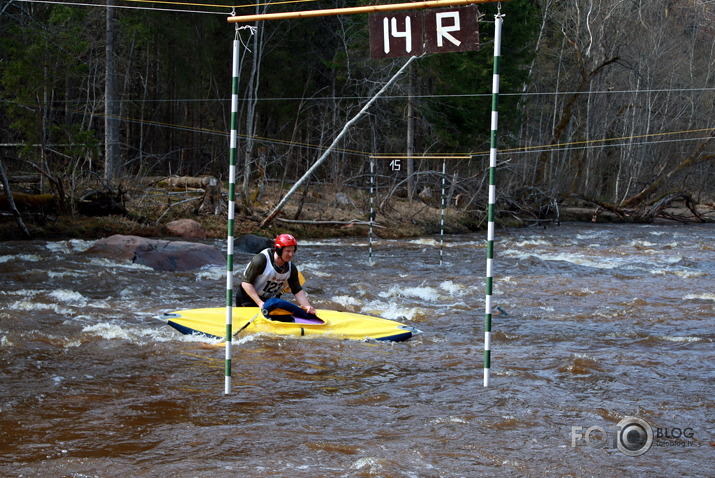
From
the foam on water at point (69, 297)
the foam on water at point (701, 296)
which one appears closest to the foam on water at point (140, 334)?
the foam on water at point (69, 297)

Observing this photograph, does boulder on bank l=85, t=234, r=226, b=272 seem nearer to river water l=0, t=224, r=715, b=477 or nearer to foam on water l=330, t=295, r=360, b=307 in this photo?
river water l=0, t=224, r=715, b=477

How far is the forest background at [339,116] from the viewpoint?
17891 millimetres

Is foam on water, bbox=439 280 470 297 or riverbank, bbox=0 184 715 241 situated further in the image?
riverbank, bbox=0 184 715 241

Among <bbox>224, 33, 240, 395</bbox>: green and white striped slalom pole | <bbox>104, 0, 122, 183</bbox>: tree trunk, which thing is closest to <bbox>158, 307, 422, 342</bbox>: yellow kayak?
<bbox>224, 33, 240, 395</bbox>: green and white striped slalom pole

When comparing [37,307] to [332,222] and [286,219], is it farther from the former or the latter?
[332,222]

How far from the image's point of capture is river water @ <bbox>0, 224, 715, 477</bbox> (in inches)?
170

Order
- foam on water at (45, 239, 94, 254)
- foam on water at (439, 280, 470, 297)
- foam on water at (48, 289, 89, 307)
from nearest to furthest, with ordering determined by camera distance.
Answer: foam on water at (48, 289, 89, 307)
foam on water at (439, 280, 470, 297)
foam on water at (45, 239, 94, 254)

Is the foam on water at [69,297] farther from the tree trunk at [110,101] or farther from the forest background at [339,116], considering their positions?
the tree trunk at [110,101]

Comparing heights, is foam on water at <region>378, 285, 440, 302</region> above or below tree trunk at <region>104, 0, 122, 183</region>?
below

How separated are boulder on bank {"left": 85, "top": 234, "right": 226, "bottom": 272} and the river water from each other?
66 centimetres

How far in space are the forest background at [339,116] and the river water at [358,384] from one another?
21.6 feet

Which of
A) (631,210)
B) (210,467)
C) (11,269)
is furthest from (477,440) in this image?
(631,210)

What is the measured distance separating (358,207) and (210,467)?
1817 centimetres

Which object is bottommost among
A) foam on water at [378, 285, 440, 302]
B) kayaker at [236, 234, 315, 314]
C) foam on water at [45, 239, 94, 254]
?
foam on water at [378, 285, 440, 302]
